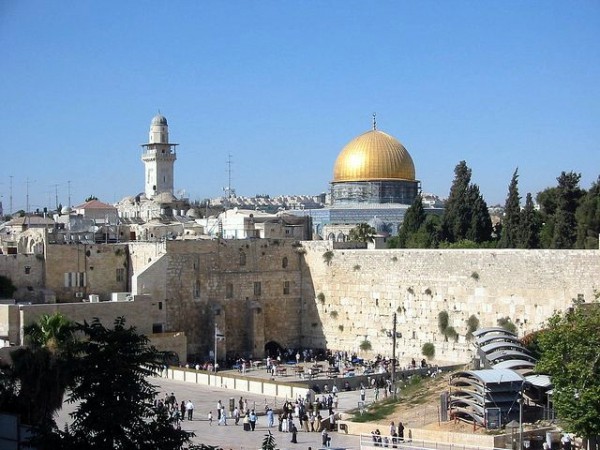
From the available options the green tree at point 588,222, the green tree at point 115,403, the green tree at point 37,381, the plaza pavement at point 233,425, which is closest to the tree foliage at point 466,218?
the green tree at point 588,222

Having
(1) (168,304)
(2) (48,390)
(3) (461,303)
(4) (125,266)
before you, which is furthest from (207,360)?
(2) (48,390)

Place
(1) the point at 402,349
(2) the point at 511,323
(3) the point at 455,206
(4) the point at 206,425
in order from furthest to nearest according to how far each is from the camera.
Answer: (3) the point at 455,206, (1) the point at 402,349, (2) the point at 511,323, (4) the point at 206,425

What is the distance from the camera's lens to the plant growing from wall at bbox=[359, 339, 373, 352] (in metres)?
37.3

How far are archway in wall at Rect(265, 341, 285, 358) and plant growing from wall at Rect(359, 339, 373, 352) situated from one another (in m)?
3.23

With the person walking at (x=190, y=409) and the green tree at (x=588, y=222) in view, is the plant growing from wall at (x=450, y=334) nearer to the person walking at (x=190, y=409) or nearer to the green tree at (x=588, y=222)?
the green tree at (x=588, y=222)

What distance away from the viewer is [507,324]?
3281 centimetres

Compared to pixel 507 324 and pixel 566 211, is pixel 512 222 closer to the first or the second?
pixel 566 211

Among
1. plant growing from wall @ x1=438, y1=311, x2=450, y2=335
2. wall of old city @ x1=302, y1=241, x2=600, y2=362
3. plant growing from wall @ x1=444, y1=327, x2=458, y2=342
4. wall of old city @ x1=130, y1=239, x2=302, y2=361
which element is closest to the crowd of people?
wall of old city @ x1=302, y1=241, x2=600, y2=362

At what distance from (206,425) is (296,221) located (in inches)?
1136

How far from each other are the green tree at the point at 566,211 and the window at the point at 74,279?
16.7 meters

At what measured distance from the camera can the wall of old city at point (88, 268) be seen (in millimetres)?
38531

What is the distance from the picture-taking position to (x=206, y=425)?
25.9 metres

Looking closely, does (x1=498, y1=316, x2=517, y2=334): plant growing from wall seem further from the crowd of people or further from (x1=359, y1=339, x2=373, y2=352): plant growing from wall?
the crowd of people

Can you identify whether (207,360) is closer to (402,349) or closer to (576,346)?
(402,349)
